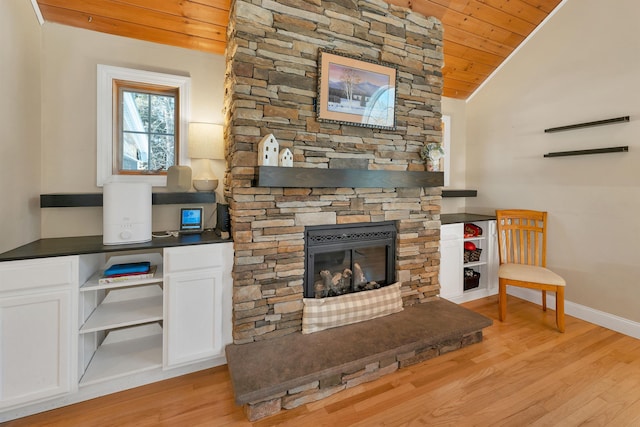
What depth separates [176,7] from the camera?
2.08 metres

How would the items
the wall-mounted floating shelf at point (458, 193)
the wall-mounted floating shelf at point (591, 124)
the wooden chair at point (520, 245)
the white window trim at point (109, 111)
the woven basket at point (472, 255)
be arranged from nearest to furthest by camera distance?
the white window trim at point (109, 111) < the wall-mounted floating shelf at point (591, 124) < the wooden chair at point (520, 245) < the woven basket at point (472, 255) < the wall-mounted floating shelf at point (458, 193)

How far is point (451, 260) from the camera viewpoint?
2930 millimetres

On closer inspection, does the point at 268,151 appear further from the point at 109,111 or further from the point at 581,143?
the point at 581,143

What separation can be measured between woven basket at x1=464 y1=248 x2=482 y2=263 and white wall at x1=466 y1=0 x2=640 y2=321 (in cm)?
67

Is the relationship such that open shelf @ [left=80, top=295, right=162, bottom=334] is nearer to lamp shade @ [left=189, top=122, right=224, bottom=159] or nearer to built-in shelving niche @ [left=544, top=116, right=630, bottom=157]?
lamp shade @ [left=189, top=122, right=224, bottom=159]

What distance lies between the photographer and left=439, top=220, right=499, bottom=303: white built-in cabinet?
114 inches

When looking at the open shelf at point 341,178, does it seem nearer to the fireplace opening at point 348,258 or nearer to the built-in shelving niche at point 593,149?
the fireplace opening at point 348,258

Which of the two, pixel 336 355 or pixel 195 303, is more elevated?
pixel 195 303

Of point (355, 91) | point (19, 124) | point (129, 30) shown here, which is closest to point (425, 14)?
point (355, 91)

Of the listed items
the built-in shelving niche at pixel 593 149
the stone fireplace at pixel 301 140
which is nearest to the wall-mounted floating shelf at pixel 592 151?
the built-in shelving niche at pixel 593 149

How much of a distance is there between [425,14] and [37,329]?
365 centimetres

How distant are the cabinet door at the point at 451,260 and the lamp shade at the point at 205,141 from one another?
2260 mm

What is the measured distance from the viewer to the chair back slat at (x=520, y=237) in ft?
9.75

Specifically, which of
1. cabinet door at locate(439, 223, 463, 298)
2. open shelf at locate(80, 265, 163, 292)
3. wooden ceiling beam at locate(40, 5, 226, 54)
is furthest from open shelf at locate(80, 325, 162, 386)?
cabinet door at locate(439, 223, 463, 298)
